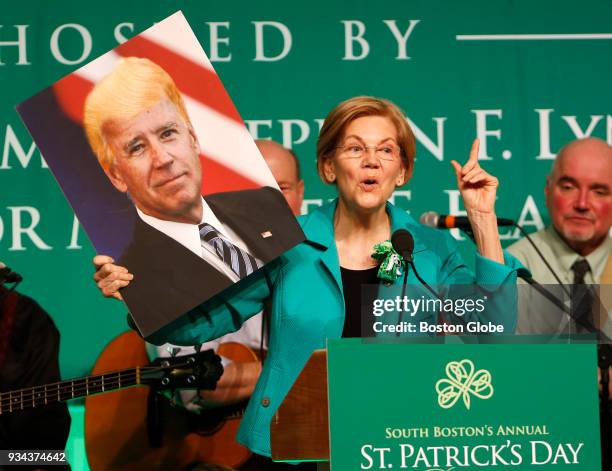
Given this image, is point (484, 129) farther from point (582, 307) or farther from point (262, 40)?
point (582, 307)

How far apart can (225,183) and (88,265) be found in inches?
80.9

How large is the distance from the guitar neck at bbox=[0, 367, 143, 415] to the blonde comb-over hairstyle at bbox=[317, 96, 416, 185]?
4.25 feet

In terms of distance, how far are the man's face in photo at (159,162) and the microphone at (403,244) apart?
1.87 ft

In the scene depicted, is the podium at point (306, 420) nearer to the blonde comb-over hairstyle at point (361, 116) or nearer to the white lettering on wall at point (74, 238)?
the blonde comb-over hairstyle at point (361, 116)

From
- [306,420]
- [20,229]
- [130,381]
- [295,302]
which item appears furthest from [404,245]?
[20,229]

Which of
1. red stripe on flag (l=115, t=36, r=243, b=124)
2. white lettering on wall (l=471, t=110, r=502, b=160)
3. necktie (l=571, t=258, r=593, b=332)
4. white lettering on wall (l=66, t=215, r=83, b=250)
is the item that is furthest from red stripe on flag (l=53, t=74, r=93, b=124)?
white lettering on wall (l=471, t=110, r=502, b=160)

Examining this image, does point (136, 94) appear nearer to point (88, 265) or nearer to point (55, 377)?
point (55, 377)

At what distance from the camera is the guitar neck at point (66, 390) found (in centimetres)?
411

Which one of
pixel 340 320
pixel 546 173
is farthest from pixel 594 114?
pixel 340 320

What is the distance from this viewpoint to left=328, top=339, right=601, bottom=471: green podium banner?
2490 mm

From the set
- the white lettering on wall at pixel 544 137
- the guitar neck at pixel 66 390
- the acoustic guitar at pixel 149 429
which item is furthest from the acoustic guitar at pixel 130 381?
the white lettering on wall at pixel 544 137

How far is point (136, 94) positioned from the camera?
3.10 meters

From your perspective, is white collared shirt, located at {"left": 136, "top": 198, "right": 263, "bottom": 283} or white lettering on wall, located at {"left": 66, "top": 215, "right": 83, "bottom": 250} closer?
white collared shirt, located at {"left": 136, "top": 198, "right": 263, "bottom": 283}

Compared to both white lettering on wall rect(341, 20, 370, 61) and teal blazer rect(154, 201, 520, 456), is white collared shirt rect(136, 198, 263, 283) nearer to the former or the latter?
teal blazer rect(154, 201, 520, 456)
